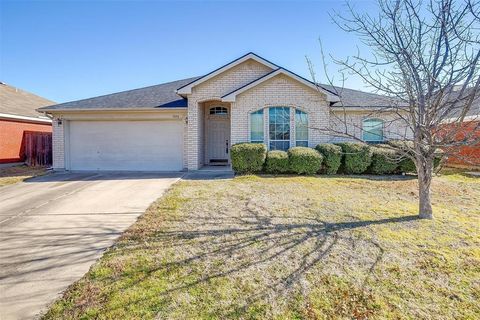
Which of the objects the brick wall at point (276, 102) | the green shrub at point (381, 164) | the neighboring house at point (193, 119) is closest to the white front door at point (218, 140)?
the neighboring house at point (193, 119)

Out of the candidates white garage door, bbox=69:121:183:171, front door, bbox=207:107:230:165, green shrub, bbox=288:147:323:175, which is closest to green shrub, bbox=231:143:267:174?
green shrub, bbox=288:147:323:175

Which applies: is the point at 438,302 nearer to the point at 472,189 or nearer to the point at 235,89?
the point at 472,189

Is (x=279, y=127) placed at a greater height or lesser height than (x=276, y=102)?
lesser

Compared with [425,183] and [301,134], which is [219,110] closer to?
[301,134]

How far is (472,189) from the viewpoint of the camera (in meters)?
8.57

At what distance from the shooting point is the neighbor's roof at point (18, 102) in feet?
47.8

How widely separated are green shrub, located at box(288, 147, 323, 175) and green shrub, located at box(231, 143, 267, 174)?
3.94ft

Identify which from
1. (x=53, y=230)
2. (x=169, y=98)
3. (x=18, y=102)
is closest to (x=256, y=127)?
(x=169, y=98)

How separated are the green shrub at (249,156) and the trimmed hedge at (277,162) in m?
0.26

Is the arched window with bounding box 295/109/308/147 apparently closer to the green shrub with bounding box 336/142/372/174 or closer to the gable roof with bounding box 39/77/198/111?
the green shrub with bounding box 336/142/372/174

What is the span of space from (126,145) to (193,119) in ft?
12.1

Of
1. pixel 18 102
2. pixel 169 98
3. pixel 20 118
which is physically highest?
pixel 18 102

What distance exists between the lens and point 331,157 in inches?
423

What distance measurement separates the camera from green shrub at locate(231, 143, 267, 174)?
10656 millimetres
